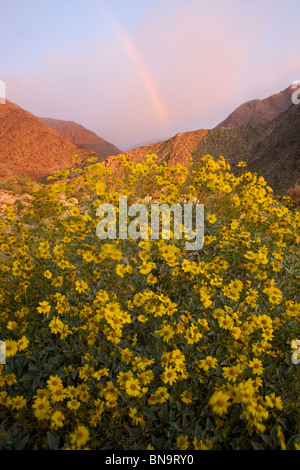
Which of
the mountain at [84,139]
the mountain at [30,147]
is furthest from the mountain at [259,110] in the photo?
the mountain at [30,147]

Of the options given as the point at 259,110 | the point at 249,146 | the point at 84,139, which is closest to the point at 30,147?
the point at 84,139

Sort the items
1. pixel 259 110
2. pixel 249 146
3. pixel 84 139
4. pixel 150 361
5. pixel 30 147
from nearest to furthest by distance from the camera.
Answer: pixel 150 361 < pixel 249 146 < pixel 30 147 < pixel 84 139 < pixel 259 110

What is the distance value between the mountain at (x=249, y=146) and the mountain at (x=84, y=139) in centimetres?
3646

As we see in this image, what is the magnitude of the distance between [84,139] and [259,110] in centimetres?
7125

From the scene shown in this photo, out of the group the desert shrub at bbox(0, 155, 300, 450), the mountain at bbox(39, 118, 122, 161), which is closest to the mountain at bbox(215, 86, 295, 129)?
the mountain at bbox(39, 118, 122, 161)

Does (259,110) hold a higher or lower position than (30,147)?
higher

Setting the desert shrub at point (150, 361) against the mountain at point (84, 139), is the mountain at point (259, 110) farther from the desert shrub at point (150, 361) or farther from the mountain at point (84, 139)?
the desert shrub at point (150, 361)

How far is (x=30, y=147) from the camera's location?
51812mm

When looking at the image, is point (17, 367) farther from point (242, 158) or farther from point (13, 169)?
point (13, 169)

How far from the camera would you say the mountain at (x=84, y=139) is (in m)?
78.2

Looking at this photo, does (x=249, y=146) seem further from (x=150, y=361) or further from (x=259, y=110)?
(x=259, y=110)

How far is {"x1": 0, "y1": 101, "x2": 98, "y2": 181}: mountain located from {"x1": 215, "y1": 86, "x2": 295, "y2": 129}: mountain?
64.6 m

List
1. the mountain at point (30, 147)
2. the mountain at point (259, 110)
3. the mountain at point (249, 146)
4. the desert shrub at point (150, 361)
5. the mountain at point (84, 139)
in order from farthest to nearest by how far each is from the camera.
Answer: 1. the mountain at point (259, 110)
2. the mountain at point (84, 139)
3. the mountain at point (30, 147)
4. the mountain at point (249, 146)
5. the desert shrub at point (150, 361)
